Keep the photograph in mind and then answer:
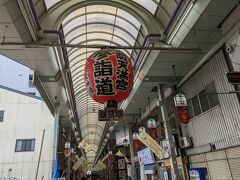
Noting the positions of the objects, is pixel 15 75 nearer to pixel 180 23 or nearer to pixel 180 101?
pixel 180 101

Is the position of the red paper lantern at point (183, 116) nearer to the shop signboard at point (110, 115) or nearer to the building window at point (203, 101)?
the building window at point (203, 101)

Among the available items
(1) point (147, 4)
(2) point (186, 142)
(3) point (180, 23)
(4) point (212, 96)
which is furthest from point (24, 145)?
(3) point (180, 23)

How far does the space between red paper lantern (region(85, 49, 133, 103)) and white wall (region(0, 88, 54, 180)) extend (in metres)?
14.9

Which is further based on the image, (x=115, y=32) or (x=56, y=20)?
(x=115, y=32)

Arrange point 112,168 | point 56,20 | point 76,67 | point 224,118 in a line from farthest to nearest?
point 112,168 → point 76,67 → point 56,20 → point 224,118

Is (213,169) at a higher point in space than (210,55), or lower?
lower

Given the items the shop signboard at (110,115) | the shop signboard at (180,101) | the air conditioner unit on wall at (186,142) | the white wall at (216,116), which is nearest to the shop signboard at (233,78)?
the white wall at (216,116)

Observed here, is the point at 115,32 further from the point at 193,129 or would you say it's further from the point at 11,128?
the point at 11,128

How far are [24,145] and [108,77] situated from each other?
54.6 ft

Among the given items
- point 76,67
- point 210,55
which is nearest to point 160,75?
point 210,55

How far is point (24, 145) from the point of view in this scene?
63.8 feet

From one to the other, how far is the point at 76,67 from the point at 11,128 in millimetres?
9478

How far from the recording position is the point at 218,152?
912cm

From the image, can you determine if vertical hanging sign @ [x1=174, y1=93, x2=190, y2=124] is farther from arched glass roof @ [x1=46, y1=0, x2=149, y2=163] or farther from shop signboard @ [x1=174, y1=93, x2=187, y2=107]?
arched glass roof @ [x1=46, y1=0, x2=149, y2=163]
